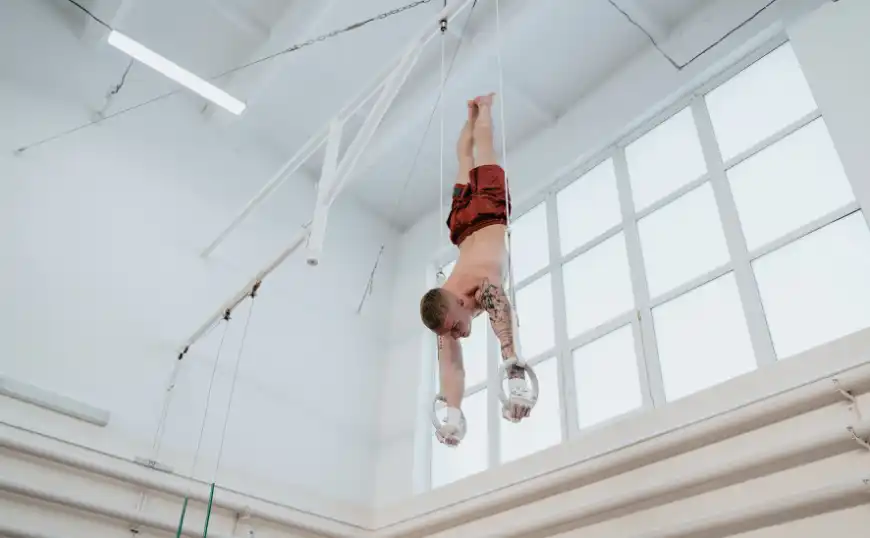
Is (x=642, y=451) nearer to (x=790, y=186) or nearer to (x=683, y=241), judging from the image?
(x=683, y=241)

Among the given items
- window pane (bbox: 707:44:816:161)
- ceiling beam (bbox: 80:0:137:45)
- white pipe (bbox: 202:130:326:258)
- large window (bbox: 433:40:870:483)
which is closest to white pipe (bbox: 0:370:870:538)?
large window (bbox: 433:40:870:483)

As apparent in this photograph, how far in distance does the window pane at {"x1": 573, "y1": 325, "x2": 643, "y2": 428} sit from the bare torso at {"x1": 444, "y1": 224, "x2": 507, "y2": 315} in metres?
1.47

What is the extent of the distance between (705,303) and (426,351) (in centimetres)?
223

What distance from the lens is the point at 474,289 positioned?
294cm

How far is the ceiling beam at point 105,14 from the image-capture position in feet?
16.1

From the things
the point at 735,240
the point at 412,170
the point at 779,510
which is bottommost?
the point at 779,510

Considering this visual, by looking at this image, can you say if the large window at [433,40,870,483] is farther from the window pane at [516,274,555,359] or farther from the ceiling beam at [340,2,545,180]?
the ceiling beam at [340,2,545,180]

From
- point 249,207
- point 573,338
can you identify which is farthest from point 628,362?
point 249,207

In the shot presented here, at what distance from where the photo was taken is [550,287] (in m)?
4.99

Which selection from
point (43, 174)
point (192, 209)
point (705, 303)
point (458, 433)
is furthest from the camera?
point (192, 209)

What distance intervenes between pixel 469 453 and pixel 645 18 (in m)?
3.14

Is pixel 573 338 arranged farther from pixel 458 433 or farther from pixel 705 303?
pixel 458 433

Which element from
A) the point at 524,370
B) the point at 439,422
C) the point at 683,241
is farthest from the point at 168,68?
the point at 683,241

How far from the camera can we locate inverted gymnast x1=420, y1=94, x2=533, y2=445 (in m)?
2.69
